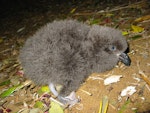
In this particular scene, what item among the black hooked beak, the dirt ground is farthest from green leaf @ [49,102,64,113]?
the black hooked beak

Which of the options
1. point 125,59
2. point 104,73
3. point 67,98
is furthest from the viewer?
point 104,73

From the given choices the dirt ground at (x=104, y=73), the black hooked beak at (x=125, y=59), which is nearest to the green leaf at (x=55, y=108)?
the dirt ground at (x=104, y=73)

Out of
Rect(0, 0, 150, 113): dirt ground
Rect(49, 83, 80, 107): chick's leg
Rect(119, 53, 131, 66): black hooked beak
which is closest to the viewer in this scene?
Rect(0, 0, 150, 113): dirt ground

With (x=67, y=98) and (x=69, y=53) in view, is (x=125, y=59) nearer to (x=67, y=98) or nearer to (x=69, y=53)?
(x=69, y=53)

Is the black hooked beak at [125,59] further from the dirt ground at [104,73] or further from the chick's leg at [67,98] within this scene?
the chick's leg at [67,98]

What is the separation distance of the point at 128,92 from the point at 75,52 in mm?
633

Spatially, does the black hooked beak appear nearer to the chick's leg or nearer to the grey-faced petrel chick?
the grey-faced petrel chick

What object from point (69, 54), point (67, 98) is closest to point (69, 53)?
point (69, 54)

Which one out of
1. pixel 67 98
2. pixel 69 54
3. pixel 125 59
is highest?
pixel 69 54

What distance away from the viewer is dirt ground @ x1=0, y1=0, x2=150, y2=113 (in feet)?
7.62

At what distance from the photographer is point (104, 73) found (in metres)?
2.77

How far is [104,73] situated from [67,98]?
21.2 inches

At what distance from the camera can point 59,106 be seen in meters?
2.38

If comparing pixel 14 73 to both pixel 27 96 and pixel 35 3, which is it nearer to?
pixel 27 96
